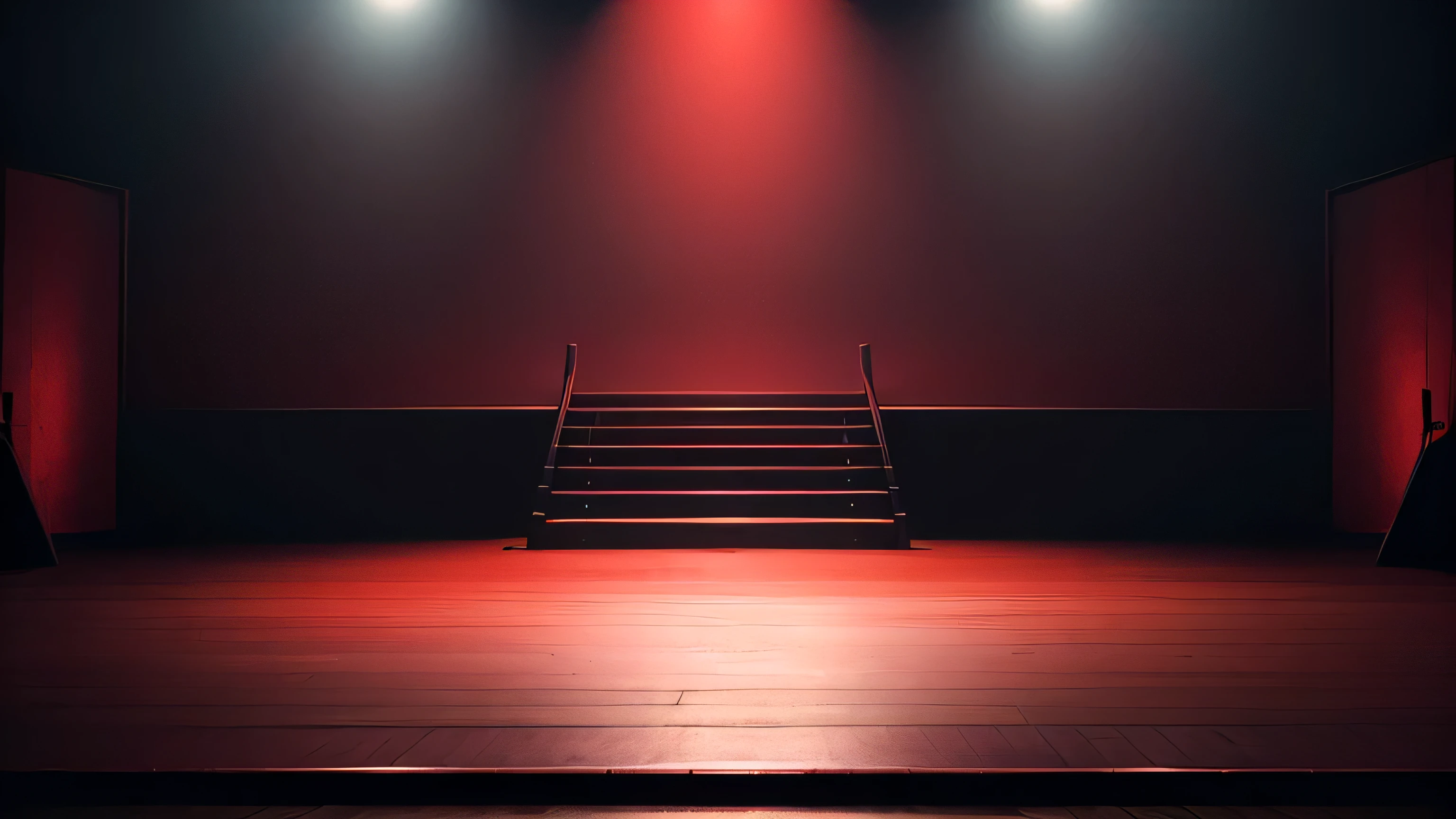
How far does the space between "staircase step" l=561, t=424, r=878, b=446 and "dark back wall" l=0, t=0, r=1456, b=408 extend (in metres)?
1.09

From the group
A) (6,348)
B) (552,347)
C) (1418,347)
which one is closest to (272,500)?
(6,348)

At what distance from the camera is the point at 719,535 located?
5.54 m

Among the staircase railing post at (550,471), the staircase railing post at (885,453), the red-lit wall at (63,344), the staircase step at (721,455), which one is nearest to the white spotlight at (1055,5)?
the staircase railing post at (885,453)

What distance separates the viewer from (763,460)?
6.32 metres

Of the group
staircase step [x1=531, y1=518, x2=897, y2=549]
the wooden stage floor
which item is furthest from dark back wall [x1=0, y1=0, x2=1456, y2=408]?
the wooden stage floor

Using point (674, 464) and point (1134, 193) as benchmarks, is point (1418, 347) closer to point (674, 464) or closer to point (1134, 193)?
point (1134, 193)

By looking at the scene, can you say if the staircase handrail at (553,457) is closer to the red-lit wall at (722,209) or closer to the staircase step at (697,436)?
the staircase step at (697,436)

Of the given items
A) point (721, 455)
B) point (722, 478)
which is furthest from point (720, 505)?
point (721, 455)

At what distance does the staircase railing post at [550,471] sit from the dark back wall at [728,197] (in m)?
0.69

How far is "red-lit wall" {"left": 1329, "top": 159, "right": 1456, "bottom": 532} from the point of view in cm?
581

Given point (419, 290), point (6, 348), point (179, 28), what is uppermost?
point (179, 28)

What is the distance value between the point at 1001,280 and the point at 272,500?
514cm

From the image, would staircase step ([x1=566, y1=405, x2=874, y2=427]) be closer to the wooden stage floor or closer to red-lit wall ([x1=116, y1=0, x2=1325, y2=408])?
red-lit wall ([x1=116, y1=0, x2=1325, y2=408])

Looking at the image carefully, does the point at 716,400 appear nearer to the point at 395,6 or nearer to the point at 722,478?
the point at 722,478
